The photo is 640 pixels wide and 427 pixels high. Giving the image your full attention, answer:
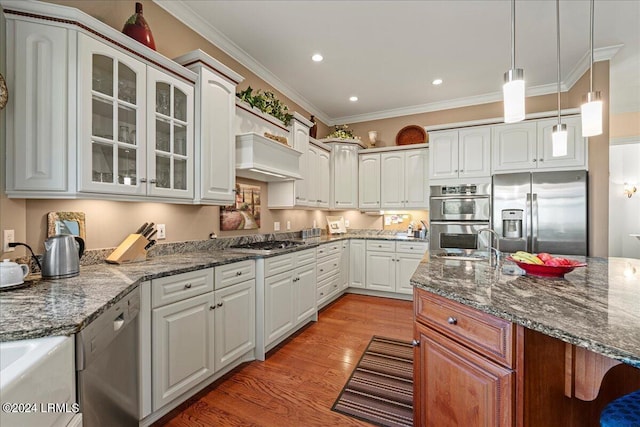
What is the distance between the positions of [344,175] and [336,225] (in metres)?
0.87

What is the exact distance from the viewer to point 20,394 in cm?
65

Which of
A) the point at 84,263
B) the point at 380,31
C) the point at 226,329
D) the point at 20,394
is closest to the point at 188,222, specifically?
the point at 84,263

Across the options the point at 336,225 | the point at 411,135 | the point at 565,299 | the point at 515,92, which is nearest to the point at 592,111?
the point at 515,92

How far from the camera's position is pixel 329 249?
3795mm

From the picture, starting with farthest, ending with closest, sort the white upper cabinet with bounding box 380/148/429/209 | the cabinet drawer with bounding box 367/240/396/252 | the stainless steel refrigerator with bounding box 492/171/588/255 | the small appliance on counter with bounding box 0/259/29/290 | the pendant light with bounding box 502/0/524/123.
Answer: the white upper cabinet with bounding box 380/148/429/209, the cabinet drawer with bounding box 367/240/396/252, the stainless steel refrigerator with bounding box 492/171/588/255, the pendant light with bounding box 502/0/524/123, the small appliance on counter with bounding box 0/259/29/290

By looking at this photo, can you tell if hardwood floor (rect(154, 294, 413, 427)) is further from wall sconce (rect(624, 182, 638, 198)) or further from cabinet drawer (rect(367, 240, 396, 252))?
wall sconce (rect(624, 182, 638, 198))

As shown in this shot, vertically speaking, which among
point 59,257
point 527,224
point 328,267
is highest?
point 527,224

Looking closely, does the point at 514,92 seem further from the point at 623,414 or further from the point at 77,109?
the point at 77,109

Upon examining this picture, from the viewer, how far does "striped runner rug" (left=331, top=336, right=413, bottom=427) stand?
5.89 feet

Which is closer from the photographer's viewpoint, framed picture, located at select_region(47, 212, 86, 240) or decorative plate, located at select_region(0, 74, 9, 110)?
decorative plate, located at select_region(0, 74, 9, 110)

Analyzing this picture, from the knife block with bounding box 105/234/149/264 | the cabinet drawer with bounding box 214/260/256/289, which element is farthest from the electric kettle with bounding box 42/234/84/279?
the cabinet drawer with bounding box 214/260/256/289

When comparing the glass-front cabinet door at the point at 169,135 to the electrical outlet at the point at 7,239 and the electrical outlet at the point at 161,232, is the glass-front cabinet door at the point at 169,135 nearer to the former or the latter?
the electrical outlet at the point at 161,232

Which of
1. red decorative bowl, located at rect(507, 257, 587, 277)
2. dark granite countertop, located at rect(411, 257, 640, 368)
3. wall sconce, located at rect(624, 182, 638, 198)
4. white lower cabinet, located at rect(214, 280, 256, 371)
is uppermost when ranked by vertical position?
wall sconce, located at rect(624, 182, 638, 198)

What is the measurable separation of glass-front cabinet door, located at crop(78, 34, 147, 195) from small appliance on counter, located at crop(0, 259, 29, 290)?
0.47 meters
